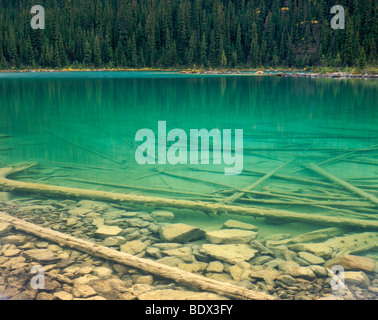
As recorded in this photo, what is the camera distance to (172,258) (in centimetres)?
518

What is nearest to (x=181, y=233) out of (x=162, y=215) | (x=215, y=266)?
(x=215, y=266)

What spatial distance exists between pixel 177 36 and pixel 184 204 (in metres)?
115

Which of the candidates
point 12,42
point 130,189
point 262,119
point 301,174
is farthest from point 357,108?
point 12,42

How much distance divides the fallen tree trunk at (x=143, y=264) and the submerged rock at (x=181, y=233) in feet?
2.83

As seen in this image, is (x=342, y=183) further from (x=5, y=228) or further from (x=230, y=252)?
(x=5, y=228)

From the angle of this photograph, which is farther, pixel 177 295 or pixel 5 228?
pixel 5 228

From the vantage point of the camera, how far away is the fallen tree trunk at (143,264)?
4238mm

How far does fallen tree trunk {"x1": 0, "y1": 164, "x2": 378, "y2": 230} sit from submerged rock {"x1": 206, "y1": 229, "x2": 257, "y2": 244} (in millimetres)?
576

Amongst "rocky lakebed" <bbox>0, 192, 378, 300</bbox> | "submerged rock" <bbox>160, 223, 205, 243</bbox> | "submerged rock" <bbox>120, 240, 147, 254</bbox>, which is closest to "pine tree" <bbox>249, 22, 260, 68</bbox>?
"rocky lakebed" <bbox>0, 192, 378, 300</bbox>

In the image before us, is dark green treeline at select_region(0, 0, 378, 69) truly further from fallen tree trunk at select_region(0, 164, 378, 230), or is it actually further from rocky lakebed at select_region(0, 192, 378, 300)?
rocky lakebed at select_region(0, 192, 378, 300)

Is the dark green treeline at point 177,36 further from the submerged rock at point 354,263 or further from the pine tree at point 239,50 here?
the submerged rock at point 354,263

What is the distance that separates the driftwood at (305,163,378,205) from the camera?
703 cm
